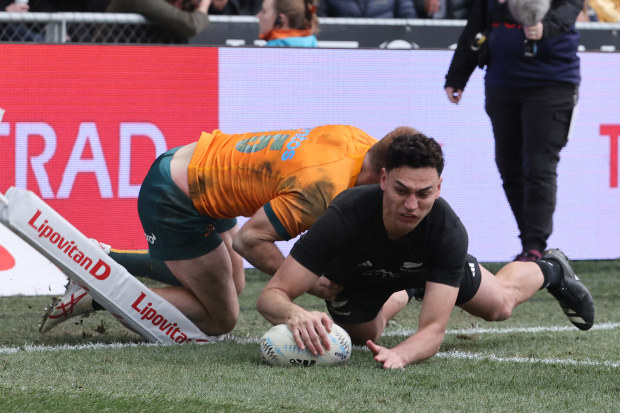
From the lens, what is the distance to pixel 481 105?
26.9 ft

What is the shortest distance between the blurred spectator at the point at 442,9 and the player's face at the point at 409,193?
652cm

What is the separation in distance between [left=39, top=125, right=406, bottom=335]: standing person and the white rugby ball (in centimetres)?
49

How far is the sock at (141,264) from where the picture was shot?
231 inches

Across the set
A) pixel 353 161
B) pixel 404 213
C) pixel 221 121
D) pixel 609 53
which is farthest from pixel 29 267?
pixel 609 53

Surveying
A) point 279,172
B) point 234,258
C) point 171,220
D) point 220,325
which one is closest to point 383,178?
point 279,172

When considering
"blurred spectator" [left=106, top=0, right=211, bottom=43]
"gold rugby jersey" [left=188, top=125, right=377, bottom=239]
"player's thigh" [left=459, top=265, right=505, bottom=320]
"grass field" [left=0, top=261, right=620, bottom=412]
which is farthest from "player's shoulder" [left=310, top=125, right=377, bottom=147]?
"blurred spectator" [left=106, top=0, right=211, bottom=43]

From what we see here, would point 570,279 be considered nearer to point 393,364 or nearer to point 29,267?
point 393,364

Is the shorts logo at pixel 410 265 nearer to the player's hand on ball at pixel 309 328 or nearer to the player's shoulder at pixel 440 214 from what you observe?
the player's shoulder at pixel 440 214

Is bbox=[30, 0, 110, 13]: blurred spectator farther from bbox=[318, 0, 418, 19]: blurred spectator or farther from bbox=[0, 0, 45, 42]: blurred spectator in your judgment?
bbox=[318, 0, 418, 19]: blurred spectator

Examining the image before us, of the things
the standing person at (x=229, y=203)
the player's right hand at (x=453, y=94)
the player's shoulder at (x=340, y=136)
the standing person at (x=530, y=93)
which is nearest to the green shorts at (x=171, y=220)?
the standing person at (x=229, y=203)

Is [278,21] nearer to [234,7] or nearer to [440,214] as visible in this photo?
[234,7]

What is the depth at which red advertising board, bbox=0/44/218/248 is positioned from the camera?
23.9 feet

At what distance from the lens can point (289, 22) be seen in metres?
8.03

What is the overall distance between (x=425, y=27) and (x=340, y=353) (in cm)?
526
